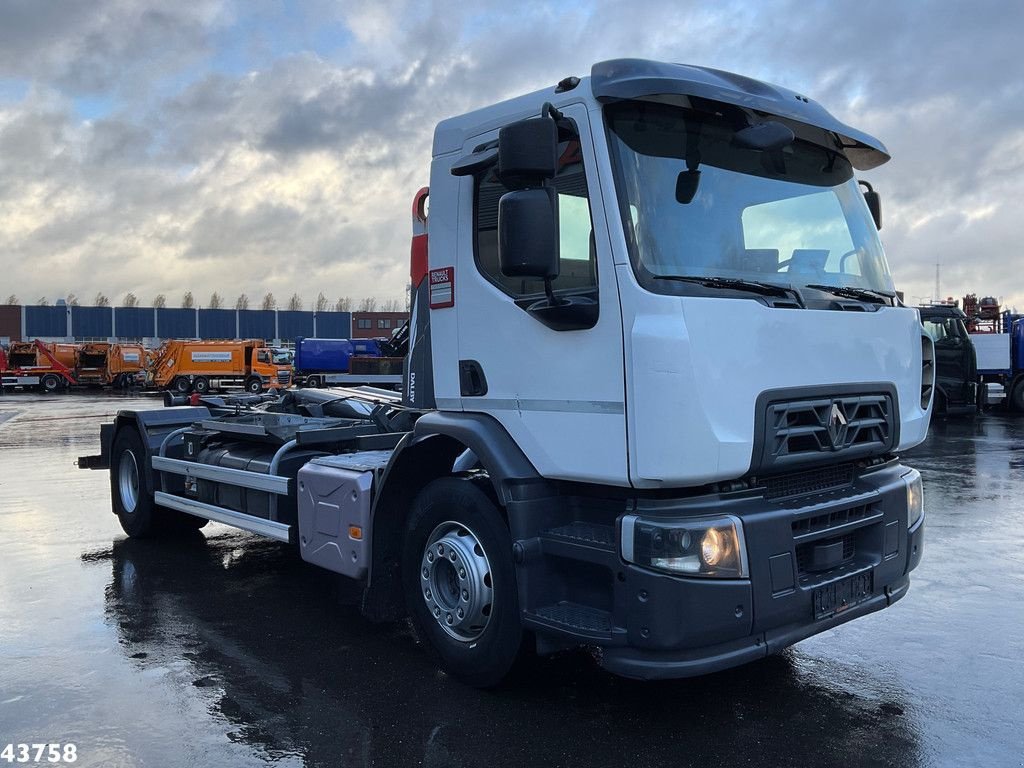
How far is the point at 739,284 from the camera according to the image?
387 centimetres

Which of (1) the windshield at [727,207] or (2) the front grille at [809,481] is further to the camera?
(2) the front grille at [809,481]

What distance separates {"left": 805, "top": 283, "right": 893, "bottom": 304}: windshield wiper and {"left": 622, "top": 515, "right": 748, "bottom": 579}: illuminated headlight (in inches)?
52.7

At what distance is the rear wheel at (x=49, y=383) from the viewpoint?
145 ft

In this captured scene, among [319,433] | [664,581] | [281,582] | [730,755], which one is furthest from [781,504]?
[281,582]

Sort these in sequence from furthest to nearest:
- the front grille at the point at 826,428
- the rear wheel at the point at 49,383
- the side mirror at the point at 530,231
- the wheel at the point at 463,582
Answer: the rear wheel at the point at 49,383
the wheel at the point at 463,582
the front grille at the point at 826,428
the side mirror at the point at 530,231

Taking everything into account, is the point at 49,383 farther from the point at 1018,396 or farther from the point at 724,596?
the point at 724,596

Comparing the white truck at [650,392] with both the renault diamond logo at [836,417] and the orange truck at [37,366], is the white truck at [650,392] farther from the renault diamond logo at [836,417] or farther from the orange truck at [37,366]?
the orange truck at [37,366]

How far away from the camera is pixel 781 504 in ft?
12.7

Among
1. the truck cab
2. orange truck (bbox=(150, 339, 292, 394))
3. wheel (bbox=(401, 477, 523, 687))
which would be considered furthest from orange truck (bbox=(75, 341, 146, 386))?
wheel (bbox=(401, 477, 523, 687))

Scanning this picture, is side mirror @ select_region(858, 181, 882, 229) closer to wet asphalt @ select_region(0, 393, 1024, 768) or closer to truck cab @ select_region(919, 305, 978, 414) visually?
wet asphalt @ select_region(0, 393, 1024, 768)

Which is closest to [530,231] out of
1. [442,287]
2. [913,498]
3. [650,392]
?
[650,392]

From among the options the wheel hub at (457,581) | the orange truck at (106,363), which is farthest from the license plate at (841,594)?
the orange truck at (106,363)

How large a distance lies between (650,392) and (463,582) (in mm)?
1457

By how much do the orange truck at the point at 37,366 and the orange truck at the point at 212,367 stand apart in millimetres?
5916
